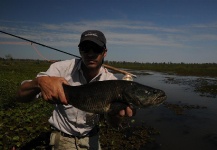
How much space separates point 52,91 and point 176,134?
825cm

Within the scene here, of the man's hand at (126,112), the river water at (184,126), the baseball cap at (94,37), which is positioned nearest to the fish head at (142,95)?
the man's hand at (126,112)

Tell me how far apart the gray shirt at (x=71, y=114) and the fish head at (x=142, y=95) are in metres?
0.75

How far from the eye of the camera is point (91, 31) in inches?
138

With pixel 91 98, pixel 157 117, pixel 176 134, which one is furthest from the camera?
pixel 157 117

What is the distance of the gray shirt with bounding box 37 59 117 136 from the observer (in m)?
3.51

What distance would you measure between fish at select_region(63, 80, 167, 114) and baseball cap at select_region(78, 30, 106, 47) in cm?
67

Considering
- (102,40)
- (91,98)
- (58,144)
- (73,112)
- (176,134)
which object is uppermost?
(102,40)

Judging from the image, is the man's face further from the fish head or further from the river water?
the river water

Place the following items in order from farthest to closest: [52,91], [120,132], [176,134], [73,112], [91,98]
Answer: [176,134] < [120,132] < [73,112] < [91,98] < [52,91]

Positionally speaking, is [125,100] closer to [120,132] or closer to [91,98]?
[91,98]

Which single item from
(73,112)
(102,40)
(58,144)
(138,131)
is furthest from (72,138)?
(138,131)

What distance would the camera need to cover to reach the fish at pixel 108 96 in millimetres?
3043

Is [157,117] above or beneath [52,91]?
beneath

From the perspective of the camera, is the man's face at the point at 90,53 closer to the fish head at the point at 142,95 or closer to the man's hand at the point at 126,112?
the fish head at the point at 142,95
